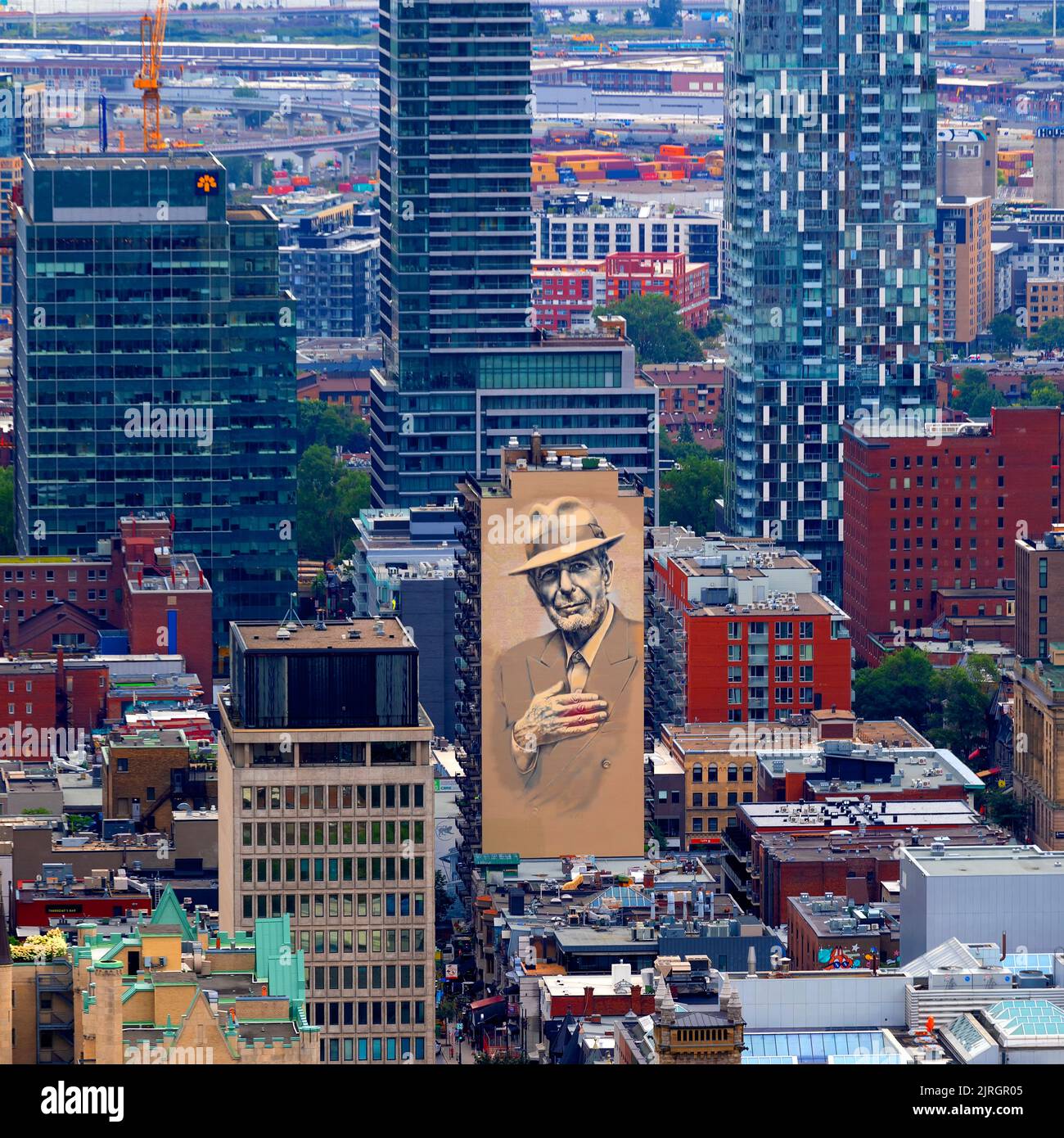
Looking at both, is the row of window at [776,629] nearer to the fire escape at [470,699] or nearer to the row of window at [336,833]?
the fire escape at [470,699]

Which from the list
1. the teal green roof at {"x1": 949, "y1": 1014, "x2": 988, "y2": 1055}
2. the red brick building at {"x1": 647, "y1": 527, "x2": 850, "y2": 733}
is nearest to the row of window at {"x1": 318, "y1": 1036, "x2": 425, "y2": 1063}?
the teal green roof at {"x1": 949, "y1": 1014, "x2": 988, "y2": 1055}

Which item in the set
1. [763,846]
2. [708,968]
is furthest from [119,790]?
[708,968]

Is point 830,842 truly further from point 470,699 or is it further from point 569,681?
point 470,699

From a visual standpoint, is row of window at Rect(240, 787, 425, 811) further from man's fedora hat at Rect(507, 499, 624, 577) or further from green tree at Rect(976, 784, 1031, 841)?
green tree at Rect(976, 784, 1031, 841)

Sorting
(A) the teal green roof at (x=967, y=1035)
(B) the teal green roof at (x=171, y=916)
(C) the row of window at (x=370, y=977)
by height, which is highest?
(B) the teal green roof at (x=171, y=916)

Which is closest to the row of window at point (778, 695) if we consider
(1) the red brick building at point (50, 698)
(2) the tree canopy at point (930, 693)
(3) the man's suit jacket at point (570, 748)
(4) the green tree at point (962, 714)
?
(4) the green tree at point (962, 714)

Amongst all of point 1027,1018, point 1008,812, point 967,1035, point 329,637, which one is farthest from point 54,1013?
point 1008,812

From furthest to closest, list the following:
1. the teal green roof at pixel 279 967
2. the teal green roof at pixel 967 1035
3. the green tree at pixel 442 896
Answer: the green tree at pixel 442 896 → the teal green roof at pixel 967 1035 → the teal green roof at pixel 279 967

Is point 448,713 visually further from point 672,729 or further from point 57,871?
point 57,871
